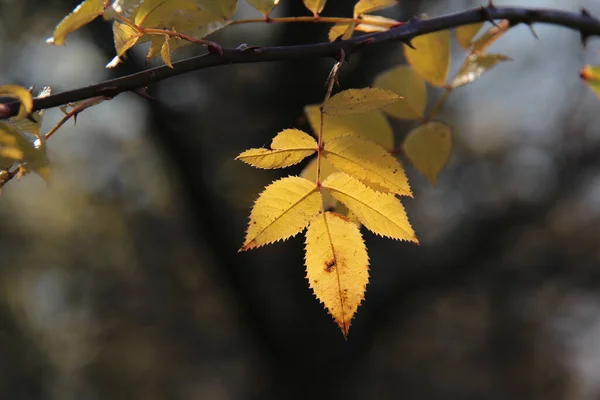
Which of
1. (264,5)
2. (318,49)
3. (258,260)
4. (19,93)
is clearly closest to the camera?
(19,93)

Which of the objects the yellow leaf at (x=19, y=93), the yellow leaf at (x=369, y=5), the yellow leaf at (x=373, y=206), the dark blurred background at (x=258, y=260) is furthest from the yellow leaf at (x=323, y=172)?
the dark blurred background at (x=258, y=260)

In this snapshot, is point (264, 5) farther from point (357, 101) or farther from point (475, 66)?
point (475, 66)

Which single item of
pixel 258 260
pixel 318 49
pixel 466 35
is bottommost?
pixel 258 260

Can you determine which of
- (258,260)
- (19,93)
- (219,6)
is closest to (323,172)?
(219,6)

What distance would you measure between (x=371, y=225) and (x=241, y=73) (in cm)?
403

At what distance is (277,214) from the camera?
0.51 m

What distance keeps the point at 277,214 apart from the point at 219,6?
0.64 feet

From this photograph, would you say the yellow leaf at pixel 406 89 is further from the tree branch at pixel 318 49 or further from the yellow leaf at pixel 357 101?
the yellow leaf at pixel 357 101

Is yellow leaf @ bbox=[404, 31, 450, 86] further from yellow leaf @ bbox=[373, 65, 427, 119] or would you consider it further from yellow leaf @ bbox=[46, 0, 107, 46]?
yellow leaf @ bbox=[46, 0, 107, 46]

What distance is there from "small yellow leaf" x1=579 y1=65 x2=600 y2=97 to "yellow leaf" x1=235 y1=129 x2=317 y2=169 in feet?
0.72

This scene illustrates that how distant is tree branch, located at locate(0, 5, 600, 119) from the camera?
398 millimetres

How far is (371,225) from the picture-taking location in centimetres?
52

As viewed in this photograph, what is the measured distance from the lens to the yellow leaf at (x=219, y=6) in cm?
52

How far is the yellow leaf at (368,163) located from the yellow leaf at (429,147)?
0.20 meters
